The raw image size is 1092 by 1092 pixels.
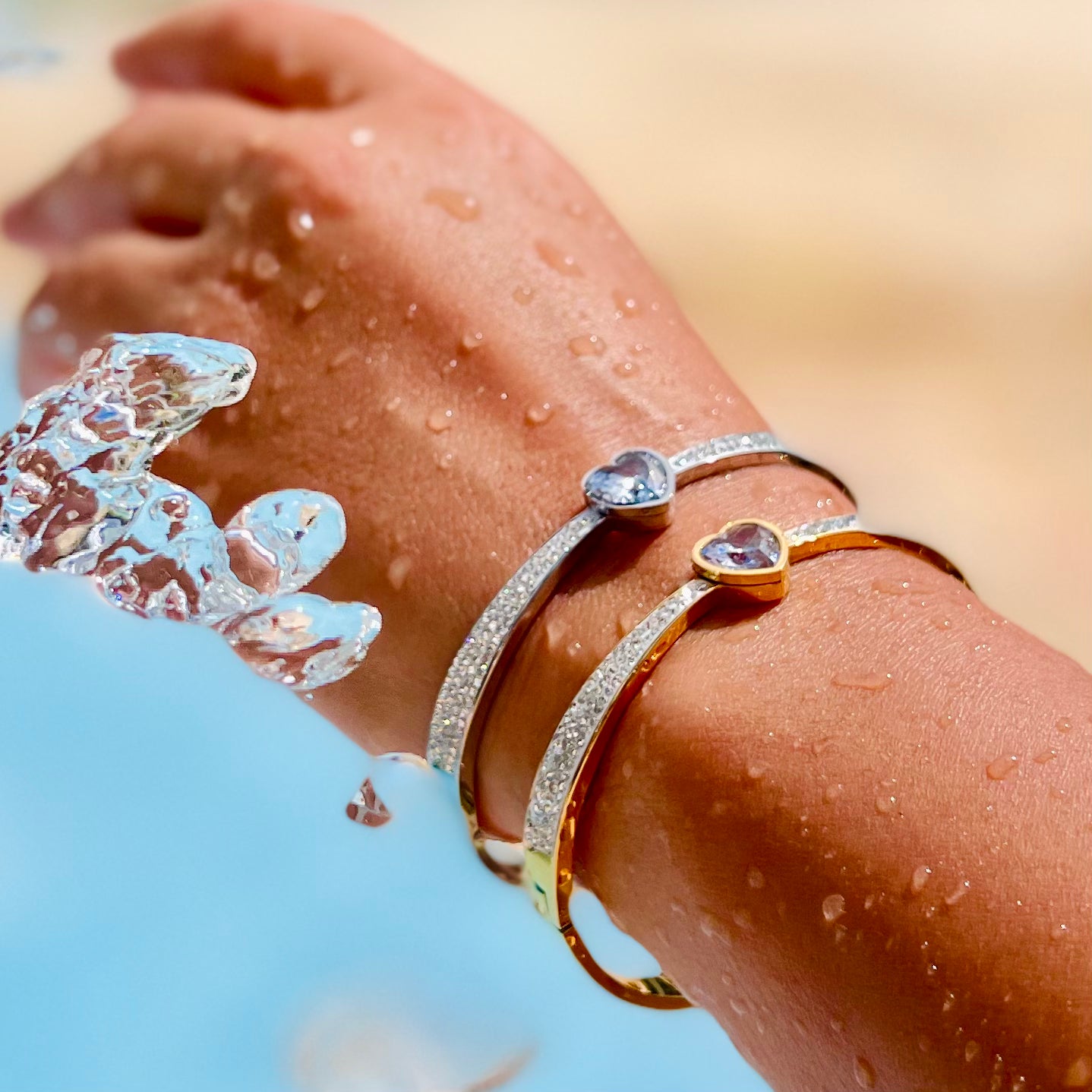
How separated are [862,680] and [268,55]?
0.64 metres

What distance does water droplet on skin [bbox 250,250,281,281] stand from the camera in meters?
0.73

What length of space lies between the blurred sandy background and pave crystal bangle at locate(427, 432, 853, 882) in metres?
0.54

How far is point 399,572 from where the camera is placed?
0.62m

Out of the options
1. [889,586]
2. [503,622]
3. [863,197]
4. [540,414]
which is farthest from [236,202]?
[863,197]

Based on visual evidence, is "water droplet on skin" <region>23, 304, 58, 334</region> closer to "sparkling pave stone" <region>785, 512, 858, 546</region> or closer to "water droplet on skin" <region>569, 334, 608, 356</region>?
"water droplet on skin" <region>569, 334, 608, 356</region>

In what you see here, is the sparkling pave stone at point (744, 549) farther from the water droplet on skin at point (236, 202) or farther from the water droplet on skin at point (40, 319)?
the water droplet on skin at point (40, 319)

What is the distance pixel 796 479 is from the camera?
608mm

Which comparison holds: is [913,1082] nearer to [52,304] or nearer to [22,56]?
[52,304]

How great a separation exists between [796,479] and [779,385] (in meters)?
0.58

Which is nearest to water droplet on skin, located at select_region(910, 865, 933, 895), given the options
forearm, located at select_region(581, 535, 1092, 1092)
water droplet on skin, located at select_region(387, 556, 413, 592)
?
forearm, located at select_region(581, 535, 1092, 1092)

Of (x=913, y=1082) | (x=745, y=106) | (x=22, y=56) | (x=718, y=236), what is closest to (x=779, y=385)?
(x=718, y=236)

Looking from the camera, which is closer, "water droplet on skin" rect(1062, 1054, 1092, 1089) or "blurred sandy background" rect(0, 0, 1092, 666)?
"water droplet on skin" rect(1062, 1054, 1092, 1089)

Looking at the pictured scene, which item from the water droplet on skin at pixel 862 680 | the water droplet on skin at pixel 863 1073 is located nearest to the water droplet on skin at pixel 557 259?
the water droplet on skin at pixel 862 680

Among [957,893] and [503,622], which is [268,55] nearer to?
[503,622]
